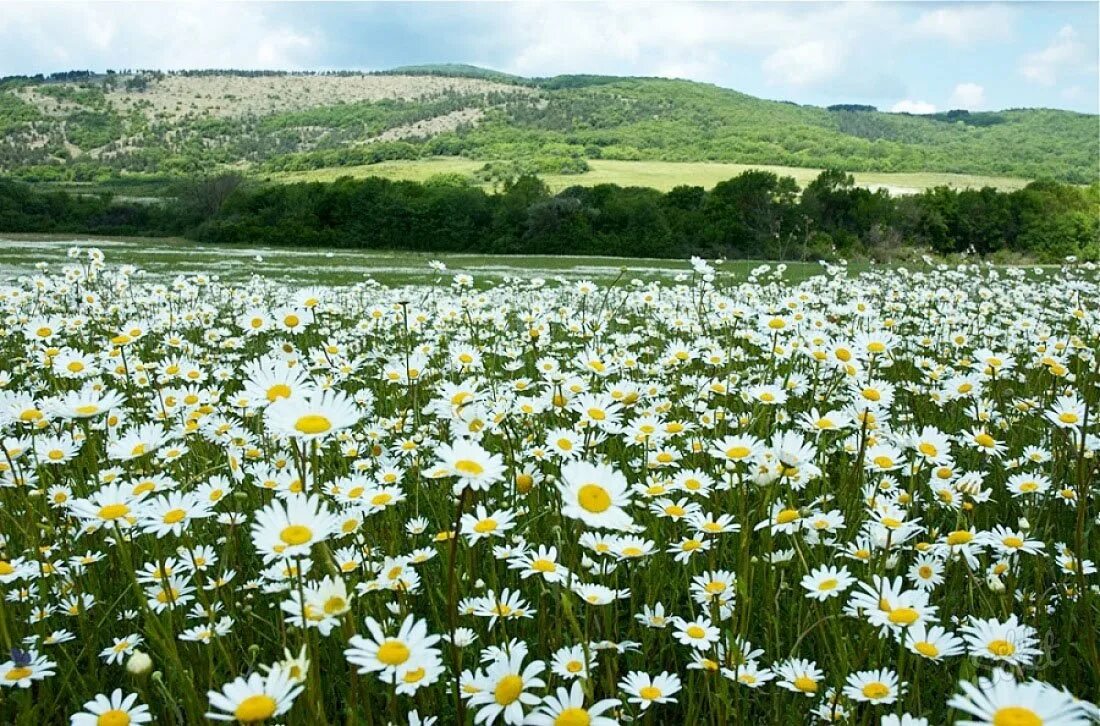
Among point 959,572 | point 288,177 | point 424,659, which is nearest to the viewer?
point 424,659

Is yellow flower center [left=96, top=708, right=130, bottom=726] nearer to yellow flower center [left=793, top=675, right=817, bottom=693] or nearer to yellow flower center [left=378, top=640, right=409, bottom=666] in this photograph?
yellow flower center [left=378, top=640, right=409, bottom=666]

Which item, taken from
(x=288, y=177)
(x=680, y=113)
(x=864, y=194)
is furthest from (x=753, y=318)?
(x=680, y=113)

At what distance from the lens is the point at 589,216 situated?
66.1m

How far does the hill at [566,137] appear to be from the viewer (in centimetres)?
11056

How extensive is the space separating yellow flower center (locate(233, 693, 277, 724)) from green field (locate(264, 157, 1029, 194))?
8150 cm

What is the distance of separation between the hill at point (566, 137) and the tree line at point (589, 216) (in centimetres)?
3522

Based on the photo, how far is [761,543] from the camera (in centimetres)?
275

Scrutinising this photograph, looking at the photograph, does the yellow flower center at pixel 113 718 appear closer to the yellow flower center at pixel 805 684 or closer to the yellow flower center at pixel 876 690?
the yellow flower center at pixel 805 684

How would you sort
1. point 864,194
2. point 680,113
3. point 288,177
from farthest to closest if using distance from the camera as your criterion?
1. point 680,113
2. point 288,177
3. point 864,194

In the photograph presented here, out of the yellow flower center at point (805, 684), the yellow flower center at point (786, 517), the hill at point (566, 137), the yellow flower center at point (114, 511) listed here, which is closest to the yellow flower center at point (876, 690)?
the yellow flower center at point (805, 684)

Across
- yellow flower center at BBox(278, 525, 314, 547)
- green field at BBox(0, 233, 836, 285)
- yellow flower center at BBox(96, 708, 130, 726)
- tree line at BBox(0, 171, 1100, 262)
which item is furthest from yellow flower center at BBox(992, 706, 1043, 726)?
→ tree line at BBox(0, 171, 1100, 262)

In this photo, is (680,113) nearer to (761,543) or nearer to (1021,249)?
(1021,249)

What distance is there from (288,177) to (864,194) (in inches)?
3532

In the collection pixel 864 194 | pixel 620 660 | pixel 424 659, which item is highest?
pixel 864 194
